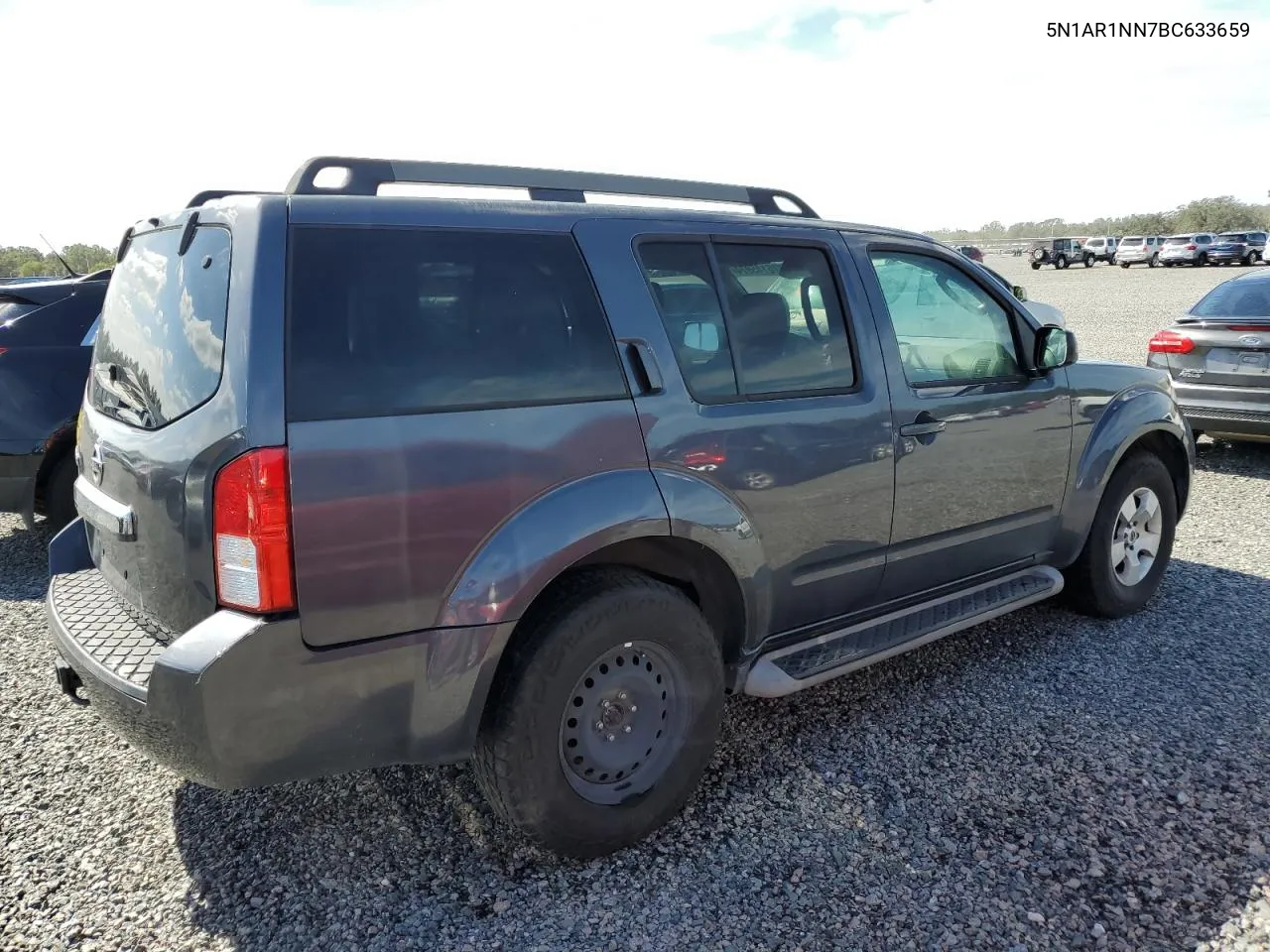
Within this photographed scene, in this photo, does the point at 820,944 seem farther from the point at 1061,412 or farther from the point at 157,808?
the point at 1061,412

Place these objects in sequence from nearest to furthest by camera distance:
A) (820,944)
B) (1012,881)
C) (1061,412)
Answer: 1. (820,944)
2. (1012,881)
3. (1061,412)

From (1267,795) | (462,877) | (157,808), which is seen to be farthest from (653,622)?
(1267,795)

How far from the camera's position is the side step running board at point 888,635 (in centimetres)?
316

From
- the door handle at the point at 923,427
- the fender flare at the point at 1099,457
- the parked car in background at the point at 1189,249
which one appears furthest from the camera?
the parked car in background at the point at 1189,249

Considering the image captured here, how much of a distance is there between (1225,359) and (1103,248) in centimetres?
4730

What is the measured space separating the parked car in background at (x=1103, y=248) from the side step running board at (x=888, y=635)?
50956mm

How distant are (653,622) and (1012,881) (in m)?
1.28

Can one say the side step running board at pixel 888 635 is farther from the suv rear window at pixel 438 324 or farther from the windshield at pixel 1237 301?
the windshield at pixel 1237 301

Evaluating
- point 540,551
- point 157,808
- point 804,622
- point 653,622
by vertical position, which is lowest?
point 157,808

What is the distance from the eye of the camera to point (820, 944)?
2.48 metres

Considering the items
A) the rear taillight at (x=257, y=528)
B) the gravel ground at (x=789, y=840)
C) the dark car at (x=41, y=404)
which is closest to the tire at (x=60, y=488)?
the dark car at (x=41, y=404)

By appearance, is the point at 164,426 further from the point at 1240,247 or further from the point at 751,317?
the point at 1240,247

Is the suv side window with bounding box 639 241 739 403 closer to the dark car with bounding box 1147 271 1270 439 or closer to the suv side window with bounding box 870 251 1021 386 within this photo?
the suv side window with bounding box 870 251 1021 386

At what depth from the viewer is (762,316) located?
323 cm
